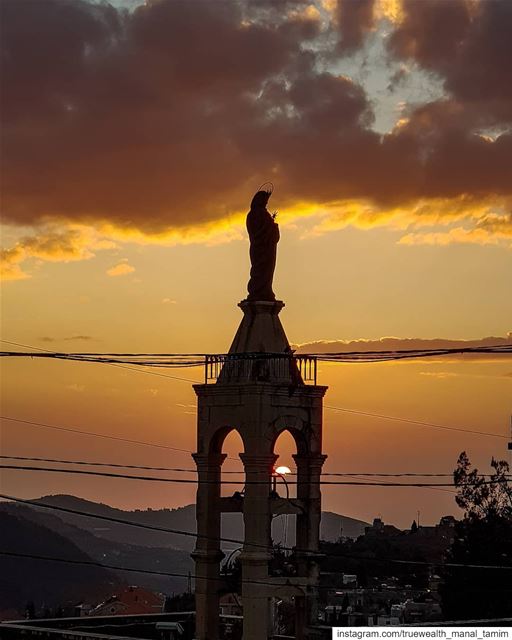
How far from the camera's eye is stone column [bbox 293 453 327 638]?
37406 millimetres

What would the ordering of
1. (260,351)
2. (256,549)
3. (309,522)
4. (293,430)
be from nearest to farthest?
(256,549)
(260,351)
(293,430)
(309,522)

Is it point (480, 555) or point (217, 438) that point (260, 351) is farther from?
point (480, 555)

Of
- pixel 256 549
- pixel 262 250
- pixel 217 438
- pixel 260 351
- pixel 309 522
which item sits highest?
pixel 262 250

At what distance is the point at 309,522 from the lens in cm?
3775

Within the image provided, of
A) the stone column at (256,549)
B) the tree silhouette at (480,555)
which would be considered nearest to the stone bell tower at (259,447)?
the stone column at (256,549)

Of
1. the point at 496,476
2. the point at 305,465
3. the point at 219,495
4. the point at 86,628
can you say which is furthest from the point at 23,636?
the point at 496,476

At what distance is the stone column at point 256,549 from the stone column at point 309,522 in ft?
4.03

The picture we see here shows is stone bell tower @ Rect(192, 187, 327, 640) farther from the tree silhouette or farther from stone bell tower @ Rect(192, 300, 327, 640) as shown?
the tree silhouette

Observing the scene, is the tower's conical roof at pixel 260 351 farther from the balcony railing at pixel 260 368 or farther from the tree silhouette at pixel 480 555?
the tree silhouette at pixel 480 555

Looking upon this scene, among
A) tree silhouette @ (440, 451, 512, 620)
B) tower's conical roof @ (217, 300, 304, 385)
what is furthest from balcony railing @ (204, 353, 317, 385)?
tree silhouette @ (440, 451, 512, 620)

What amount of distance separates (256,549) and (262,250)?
7900 millimetres

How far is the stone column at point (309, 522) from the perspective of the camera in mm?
37406

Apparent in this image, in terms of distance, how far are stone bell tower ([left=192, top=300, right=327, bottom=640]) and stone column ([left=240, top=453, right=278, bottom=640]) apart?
1.0 inches

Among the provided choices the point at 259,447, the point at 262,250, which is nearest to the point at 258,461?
the point at 259,447
